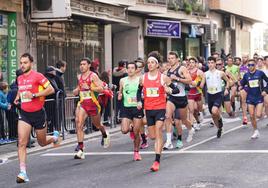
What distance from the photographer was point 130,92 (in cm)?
1154

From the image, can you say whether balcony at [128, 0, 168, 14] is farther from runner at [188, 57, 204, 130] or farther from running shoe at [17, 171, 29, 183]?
running shoe at [17, 171, 29, 183]

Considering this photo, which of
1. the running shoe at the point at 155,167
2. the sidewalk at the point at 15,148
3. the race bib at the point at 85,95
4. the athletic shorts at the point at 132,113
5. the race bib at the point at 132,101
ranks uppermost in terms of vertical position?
the race bib at the point at 85,95

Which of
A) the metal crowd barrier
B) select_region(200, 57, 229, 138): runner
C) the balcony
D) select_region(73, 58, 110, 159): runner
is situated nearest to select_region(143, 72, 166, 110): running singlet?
select_region(73, 58, 110, 159): runner

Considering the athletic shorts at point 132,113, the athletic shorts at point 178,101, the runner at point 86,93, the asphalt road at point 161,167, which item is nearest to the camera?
the asphalt road at point 161,167

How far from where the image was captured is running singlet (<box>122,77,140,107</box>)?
1130 cm

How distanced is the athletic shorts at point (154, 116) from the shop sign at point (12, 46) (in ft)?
29.0

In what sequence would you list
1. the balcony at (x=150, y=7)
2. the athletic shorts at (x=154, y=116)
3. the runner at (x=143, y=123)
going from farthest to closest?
the balcony at (x=150, y=7) < the runner at (x=143, y=123) < the athletic shorts at (x=154, y=116)

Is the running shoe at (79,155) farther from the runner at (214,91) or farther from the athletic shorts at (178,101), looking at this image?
the runner at (214,91)

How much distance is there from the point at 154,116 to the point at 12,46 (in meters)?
9.22

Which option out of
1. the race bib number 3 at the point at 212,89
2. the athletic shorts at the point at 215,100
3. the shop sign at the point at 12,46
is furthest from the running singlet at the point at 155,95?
the shop sign at the point at 12,46

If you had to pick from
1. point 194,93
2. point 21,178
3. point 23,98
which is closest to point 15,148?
point 23,98

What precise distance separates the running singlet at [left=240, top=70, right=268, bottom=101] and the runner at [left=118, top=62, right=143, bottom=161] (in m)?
3.44

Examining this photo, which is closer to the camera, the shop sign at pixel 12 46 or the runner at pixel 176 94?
the runner at pixel 176 94

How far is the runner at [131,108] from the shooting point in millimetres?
10797
